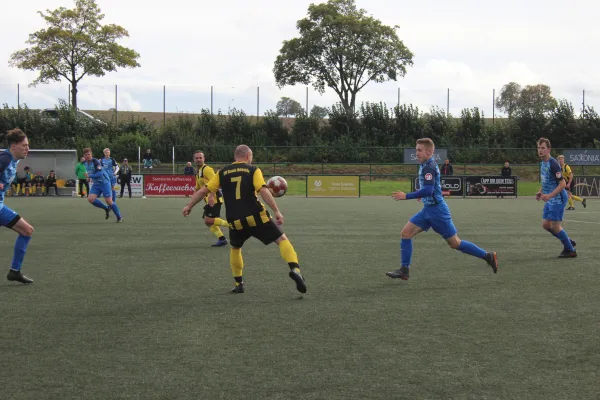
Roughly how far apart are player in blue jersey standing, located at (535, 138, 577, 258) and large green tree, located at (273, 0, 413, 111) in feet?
170

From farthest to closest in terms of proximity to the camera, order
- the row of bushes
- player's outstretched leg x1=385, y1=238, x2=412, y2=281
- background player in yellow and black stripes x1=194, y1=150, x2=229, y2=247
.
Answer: the row of bushes
background player in yellow and black stripes x1=194, y1=150, x2=229, y2=247
player's outstretched leg x1=385, y1=238, x2=412, y2=281

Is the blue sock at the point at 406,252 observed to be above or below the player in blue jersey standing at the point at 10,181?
below

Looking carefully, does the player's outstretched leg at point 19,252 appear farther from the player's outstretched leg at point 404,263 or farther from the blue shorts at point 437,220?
the blue shorts at point 437,220

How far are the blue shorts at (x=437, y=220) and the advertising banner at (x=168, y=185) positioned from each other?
26649 millimetres

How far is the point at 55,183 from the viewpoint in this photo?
118 ft

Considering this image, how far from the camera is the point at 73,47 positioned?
5909cm

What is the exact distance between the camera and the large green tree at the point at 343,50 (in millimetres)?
63469

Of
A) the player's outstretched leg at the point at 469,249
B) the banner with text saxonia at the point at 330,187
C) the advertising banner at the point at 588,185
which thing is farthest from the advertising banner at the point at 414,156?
the player's outstretched leg at the point at 469,249

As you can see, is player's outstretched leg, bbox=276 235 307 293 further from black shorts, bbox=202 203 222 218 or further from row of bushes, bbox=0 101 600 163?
row of bushes, bbox=0 101 600 163

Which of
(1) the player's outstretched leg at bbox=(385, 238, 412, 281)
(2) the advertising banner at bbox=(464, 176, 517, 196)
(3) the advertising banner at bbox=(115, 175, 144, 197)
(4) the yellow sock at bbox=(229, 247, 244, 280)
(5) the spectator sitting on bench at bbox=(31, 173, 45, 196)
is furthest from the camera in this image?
(5) the spectator sitting on bench at bbox=(31, 173, 45, 196)

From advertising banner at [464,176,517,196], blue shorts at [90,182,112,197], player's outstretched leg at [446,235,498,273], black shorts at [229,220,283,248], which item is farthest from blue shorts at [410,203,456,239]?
advertising banner at [464,176,517,196]

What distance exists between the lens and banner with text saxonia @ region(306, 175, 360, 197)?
3575 cm

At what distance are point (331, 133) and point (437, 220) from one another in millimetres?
49722

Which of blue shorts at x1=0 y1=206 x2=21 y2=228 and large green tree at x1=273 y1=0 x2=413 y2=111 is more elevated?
large green tree at x1=273 y1=0 x2=413 y2=111
